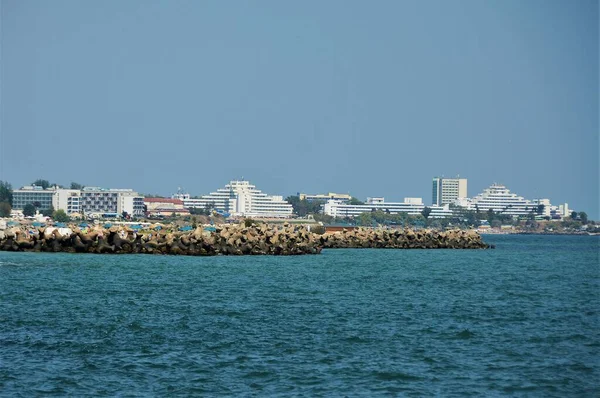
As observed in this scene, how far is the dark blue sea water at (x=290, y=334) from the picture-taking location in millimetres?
14828

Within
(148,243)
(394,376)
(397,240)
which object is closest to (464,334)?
(394,376)

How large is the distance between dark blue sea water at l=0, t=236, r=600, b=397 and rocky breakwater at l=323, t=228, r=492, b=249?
29530mm

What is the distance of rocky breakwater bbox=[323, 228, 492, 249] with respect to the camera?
64519 millimetres

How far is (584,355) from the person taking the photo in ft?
57.0

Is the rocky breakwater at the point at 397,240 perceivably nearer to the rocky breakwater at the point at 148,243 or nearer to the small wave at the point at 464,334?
the rocky breakwater at the point at 148,243

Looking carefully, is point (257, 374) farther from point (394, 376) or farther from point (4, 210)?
point (4, 210)

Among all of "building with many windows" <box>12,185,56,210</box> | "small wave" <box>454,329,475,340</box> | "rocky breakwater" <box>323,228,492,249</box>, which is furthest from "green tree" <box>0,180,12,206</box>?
"small wave" <box>454,329,475,340</box>

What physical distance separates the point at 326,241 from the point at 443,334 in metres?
43.2

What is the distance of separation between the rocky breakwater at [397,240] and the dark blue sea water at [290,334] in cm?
2953

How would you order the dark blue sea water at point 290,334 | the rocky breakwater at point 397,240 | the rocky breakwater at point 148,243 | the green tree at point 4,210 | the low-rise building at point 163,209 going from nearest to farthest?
the dark blue sea water at point 290,334 → the rocky breakwater at point 148,243 → the rocky breakwater at point 397,240 → the green tree at point 4,210 → the low-rise building at point 163,209

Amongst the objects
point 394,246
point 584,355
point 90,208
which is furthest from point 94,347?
point 90,208

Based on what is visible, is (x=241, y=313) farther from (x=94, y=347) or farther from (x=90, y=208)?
(x=90, y=208)

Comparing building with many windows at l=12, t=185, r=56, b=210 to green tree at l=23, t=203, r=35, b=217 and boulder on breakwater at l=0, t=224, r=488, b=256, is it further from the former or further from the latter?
boulder on breakwater at l=0, t=224, r=488, b=256

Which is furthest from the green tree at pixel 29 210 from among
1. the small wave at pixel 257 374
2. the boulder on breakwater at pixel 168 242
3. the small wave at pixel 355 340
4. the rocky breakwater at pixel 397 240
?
the small wave at pixel 257 374
